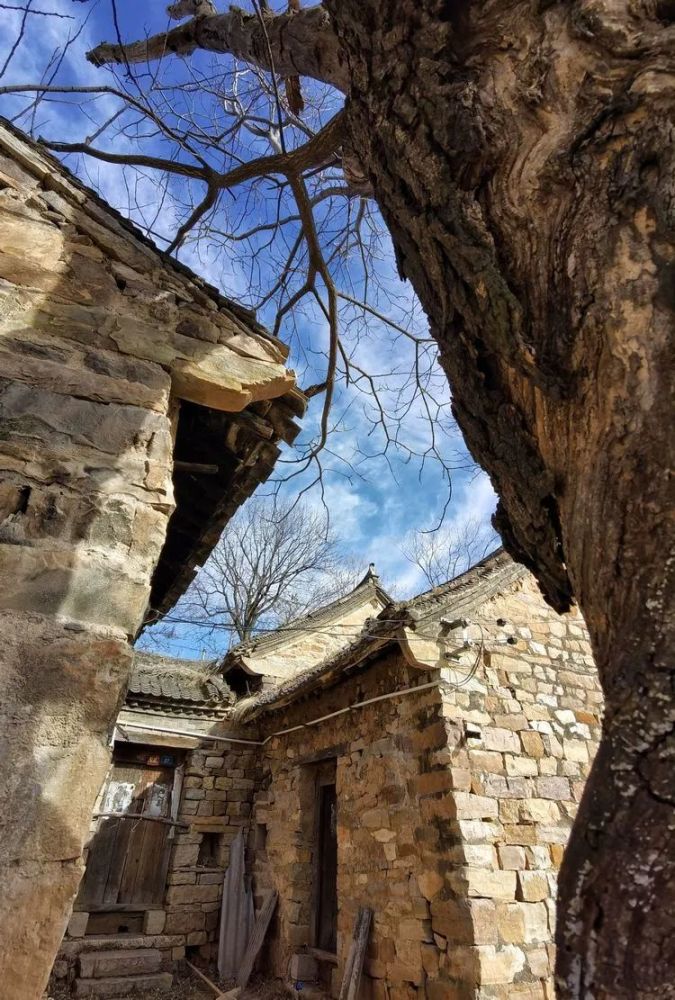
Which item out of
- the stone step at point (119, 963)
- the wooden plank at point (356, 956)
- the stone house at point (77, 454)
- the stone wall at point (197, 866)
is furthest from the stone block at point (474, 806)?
the stone step at point (119, 963)

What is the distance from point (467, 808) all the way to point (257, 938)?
4.04 m

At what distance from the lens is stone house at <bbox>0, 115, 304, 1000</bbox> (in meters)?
1.36

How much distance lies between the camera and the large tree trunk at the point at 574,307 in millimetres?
780

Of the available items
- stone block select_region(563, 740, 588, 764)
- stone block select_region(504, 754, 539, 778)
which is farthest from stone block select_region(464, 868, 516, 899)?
stone block select_region(563, 740, 588, 764)

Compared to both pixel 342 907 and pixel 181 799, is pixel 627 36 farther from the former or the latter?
pixel 181 799

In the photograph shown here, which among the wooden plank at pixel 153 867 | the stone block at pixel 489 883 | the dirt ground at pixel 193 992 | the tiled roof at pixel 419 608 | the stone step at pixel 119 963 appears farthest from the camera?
the wooden plank at pixel 153 867

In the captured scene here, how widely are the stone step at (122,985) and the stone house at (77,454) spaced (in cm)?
685

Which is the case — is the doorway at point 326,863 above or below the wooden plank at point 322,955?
above

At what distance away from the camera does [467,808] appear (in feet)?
14.8

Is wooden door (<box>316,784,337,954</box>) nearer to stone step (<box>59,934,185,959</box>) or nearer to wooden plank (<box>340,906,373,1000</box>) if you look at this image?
wooden plank (<box>340,906,373,1000</box>)

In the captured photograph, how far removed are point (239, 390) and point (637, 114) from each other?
150cm

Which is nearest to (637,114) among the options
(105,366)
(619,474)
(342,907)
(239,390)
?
(619,474)

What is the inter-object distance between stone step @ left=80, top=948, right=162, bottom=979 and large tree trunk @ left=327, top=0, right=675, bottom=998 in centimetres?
767

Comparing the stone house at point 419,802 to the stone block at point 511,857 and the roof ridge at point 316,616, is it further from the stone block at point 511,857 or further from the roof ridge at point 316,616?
the roof ridge at point 316,616
